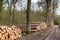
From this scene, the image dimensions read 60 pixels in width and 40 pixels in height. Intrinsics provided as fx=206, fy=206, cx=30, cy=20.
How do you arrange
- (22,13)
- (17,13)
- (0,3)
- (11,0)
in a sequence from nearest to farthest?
1. (0,3)
2. (11,0)
3. (17,13)
4. (22,13)

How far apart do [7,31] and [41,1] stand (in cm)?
3744

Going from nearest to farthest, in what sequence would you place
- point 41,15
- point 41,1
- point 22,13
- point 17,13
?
1. point 17,13
2. point 22,13
3. point 41,1
4. point 41,15

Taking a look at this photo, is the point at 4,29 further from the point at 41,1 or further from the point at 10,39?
the point at 41,1

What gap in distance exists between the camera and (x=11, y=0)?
3142 cm

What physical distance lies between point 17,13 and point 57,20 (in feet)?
148

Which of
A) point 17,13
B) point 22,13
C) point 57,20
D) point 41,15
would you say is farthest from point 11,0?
point 57,20

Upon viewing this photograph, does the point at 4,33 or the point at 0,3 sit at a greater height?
the point at 0,3

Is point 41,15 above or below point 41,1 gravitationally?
below

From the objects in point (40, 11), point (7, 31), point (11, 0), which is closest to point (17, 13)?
point (11, 0)

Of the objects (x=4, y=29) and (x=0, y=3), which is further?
→ (x=0, y=3)

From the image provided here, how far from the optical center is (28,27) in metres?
22.8

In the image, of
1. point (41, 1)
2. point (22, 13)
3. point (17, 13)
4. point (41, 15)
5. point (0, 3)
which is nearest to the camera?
point (0, 3)

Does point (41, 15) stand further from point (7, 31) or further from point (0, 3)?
point (7, 31)

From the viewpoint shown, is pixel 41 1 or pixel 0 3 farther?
pixel 41 1
